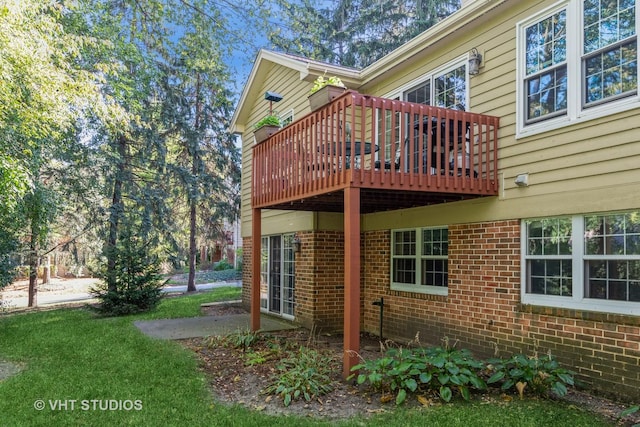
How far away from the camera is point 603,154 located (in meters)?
4.75

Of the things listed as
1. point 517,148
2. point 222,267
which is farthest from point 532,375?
point 222,267

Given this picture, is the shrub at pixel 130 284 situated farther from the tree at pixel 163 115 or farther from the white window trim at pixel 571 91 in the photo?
the white window trim at pixel 571 91

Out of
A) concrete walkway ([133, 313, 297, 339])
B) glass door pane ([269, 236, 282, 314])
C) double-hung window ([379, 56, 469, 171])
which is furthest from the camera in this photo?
glass door pane ([269, 236, 282, 314])

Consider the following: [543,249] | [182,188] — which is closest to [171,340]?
[543,249]

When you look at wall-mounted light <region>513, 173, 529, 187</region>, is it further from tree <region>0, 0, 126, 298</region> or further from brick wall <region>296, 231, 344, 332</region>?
tree <region>0, 0, 126, 298</region>

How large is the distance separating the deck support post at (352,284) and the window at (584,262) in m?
2.19

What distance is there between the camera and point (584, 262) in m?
5.01

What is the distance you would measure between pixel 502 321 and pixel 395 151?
266cm

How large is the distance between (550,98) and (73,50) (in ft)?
26.1

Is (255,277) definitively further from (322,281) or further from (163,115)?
(163,115)

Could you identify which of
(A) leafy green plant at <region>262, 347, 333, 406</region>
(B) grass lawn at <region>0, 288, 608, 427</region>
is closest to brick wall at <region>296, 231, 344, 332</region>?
(B) grass lawn at <region>0, 288, 608, 427</region>

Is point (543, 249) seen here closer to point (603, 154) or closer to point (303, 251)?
point (603, 154)

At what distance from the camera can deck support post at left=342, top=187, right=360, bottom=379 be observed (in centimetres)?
520

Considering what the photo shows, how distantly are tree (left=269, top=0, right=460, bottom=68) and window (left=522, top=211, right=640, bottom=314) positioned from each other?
14453 millimetres
